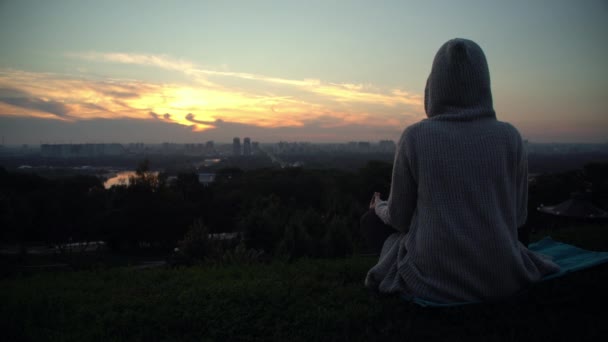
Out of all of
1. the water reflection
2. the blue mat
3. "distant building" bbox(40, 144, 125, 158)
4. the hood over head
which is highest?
"distant building" bbox(40, 144, 125, 158)

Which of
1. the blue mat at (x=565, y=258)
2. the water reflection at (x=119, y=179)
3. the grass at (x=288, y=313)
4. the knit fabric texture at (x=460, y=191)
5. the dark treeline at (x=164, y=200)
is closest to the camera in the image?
the knit fabric texture at (x=460, y=191)

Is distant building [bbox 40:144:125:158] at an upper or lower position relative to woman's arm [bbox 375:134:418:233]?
upper

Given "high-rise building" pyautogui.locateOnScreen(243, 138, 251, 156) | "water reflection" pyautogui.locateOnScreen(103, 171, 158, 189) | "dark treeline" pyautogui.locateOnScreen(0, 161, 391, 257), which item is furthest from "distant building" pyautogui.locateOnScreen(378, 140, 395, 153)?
"water reflection" pyautogui.locateOnScreen(103, 171, 158, 189)

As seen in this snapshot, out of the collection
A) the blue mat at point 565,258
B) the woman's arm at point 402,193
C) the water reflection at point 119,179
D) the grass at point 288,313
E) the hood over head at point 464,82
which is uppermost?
the hood over head at point 464,82

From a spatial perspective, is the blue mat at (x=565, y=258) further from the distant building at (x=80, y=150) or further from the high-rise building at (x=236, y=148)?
the high-rise building at (x=236, y=148)

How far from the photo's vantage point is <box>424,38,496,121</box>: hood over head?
2209 mm

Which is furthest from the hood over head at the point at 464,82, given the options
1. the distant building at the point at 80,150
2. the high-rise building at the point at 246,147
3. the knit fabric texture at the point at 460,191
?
the high-rise building at the point at 246,147

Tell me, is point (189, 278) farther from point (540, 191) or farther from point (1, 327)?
point (540, 191)

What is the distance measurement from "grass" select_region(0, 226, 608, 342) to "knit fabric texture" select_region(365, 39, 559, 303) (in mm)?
180

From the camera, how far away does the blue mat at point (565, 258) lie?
238cm

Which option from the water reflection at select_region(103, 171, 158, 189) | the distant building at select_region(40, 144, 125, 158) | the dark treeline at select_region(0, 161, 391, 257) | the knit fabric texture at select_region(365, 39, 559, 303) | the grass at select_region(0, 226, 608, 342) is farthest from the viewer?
the distant building at select_region(40, 144, 125, 158)

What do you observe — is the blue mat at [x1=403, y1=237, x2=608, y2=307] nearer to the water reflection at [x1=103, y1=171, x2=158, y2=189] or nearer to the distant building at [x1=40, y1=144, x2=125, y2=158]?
the water reflection at [x1=103, y1=171, x2=158, y2=189]

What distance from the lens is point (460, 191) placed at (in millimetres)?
2133

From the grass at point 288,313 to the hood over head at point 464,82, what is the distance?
1.23 meters
